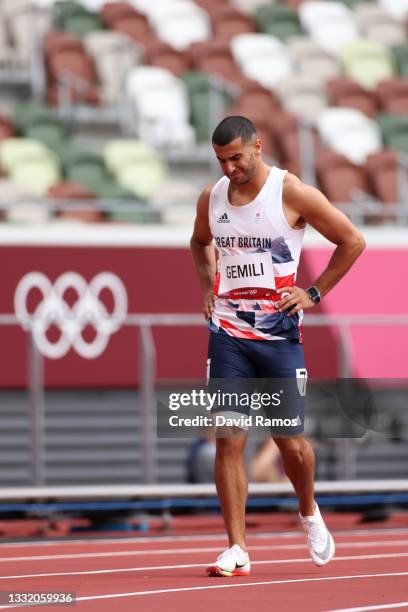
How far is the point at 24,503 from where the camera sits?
14.1 metres

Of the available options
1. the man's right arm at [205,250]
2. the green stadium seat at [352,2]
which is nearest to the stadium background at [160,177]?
the green stadium seat at [352,2]

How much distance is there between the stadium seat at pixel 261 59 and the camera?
74.5 feet

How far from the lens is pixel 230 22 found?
944 inches

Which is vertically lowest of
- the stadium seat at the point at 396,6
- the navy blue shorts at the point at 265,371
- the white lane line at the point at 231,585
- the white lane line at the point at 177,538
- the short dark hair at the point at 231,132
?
the white lane line at the point at 177,538

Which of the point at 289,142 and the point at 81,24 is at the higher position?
the point at 81,24

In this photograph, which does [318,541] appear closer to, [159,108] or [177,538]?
[177,538]

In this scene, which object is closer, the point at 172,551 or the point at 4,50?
the point at 172,551

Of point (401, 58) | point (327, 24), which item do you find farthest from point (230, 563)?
point (327, 24)

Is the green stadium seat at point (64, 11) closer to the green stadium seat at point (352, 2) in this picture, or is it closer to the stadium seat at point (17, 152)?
the stadium seat at point (17, 152)

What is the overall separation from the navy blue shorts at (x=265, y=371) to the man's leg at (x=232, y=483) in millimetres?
165

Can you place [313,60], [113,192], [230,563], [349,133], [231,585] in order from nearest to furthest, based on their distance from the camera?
[231,585]
[230,563]
[113,192]
[349,133]
[313,60]

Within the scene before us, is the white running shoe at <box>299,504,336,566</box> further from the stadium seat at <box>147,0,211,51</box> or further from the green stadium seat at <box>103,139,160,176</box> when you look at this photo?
the stadium seat at <box>147,0,211,51</box>

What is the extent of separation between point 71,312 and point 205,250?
663cm

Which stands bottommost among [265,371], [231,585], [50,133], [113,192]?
[231,585]
